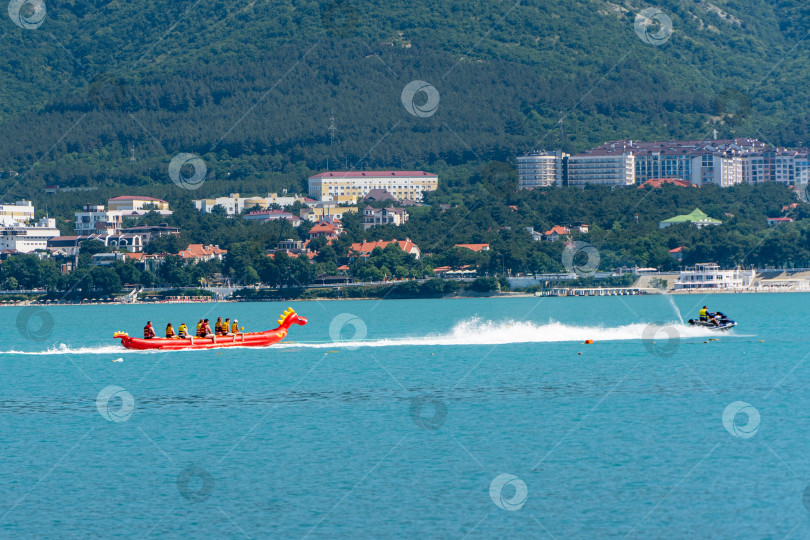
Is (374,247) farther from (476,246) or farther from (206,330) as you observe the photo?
(206,330)

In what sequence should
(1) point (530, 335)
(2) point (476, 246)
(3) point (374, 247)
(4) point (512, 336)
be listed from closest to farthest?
(4) point (512, 336) → (1) point (530, 335) → (3) point (374, 247) → (2) point (476, 246)

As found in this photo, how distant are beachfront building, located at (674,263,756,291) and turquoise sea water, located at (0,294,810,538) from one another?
10348 centimetres

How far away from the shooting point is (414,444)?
36062 millimetres

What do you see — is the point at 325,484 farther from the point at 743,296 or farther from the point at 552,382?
the point at 743,296

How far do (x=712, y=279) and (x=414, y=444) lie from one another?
141 metres

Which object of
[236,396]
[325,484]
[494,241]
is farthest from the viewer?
[494,241]

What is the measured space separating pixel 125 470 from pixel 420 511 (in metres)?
9.19

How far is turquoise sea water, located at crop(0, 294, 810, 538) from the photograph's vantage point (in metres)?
28.1

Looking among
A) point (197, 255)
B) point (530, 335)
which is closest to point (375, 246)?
point (197, 255)

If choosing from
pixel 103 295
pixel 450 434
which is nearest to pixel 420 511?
pixel 450 434

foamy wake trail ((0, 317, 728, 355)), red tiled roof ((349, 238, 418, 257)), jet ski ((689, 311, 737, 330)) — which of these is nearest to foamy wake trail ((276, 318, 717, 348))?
foamy wake trail ((0, 317, 728, 355))

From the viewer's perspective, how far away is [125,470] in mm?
33531

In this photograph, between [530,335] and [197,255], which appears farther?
[197,255]

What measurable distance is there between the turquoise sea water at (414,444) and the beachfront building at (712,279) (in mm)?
103482
